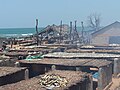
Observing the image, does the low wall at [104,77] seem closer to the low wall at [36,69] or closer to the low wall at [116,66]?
the low wall at [116,66]

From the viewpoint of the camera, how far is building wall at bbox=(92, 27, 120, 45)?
48763mm

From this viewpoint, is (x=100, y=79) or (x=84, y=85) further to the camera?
(x=100, y=79)

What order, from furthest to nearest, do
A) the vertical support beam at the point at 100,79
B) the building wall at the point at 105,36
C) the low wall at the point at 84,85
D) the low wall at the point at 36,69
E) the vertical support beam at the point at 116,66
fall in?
the building wall at the point at 105,36 → the vertical support beam at the point at 116,66 → the low wall at the point at 36,69 → the vertical support beam at the point at 100,79 → the low wall at the point at 84,85

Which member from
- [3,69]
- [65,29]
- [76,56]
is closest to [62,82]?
[3,69]

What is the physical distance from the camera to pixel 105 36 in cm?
4972

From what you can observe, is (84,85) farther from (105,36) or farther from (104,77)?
(105,36)

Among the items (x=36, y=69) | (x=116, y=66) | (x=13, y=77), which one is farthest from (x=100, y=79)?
(x=13, y=77)

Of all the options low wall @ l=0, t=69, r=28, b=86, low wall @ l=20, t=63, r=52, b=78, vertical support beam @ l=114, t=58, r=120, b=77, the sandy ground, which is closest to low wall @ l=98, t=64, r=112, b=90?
the sandy ground

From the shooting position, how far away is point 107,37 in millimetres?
49562

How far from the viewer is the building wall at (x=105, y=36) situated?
48.8 meters

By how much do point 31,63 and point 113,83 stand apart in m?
6.88

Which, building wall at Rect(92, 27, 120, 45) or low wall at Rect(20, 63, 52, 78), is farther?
building wall at Rect(92, 27, 120, 45)

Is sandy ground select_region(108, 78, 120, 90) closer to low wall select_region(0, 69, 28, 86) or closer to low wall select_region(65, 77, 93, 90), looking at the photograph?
low wall select_region(65, 77, 93, 90)

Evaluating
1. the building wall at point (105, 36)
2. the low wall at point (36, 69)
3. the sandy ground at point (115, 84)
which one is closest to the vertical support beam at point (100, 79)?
the sandy ground at point (115, 84)
